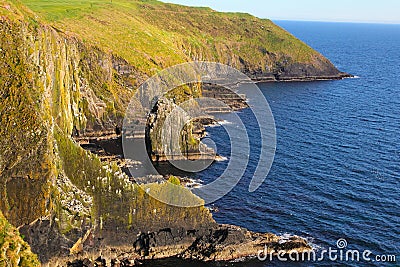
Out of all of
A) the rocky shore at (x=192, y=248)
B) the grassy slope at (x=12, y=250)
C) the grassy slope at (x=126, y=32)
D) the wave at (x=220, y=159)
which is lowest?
the rocky shore at (x=192, y=248)

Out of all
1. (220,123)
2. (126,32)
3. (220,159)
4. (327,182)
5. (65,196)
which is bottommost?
(327,182)

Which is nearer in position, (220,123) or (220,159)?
(220,159)

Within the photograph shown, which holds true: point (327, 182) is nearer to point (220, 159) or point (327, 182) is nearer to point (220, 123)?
point (220, 159)

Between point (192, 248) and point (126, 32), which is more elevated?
point (126, 32)

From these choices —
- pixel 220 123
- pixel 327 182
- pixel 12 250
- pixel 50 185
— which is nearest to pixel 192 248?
pixel 50 185

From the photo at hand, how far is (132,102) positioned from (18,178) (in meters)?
68.3

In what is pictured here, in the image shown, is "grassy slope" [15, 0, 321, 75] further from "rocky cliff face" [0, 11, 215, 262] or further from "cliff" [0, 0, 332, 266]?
"rocky cliff face" [0, 11, 215, 262]

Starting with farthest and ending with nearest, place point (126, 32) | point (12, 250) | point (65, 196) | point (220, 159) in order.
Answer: point (126, 32)
point (220, 159)
point (65, 196)
point (12, 250)

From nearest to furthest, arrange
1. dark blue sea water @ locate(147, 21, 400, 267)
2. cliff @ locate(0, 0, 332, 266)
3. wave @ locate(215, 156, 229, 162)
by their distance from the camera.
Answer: cliff @ locate(0, 0, 332, 266) → dark blue sea water @ locate(147, 21, 400, 267) → wave @ locate(215, 156, 229, 162)

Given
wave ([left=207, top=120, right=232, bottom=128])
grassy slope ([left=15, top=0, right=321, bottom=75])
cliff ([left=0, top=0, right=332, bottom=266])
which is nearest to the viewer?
cliff ([left=0, top=0, right=332, bottom=266])

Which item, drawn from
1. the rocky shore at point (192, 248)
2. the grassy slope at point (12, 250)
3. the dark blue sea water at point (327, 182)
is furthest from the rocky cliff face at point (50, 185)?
the grassy slope at point (12, 250)

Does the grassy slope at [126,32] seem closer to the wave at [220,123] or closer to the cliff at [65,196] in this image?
the wave at [220,123]

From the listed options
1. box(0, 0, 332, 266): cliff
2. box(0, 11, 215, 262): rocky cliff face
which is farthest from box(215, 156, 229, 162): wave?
box(0, 11, 215, 262): rocky cliff face

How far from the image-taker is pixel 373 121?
129125 millimetres
